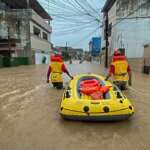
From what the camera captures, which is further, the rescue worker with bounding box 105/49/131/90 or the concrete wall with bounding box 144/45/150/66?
the concrete wall with bounding box 144/45/150/66

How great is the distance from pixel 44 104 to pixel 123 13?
104ft

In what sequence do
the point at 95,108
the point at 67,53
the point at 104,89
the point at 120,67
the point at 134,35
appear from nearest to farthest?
1. the point at 95,108
2. the point at 104,89
3. the point at 120,67
4. the point at 134,35
5. the point at 67,53

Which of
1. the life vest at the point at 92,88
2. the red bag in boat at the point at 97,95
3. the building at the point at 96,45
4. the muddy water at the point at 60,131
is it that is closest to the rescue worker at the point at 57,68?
the muddy water at the point at 60,131

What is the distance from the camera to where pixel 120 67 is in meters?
12.1

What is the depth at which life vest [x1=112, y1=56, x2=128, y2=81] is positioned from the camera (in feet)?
39.3

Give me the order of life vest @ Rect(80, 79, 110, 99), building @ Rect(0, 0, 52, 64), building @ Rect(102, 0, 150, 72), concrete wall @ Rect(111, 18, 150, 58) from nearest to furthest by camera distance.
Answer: life vest @ Rect(80, 79, 110, 99) → building @ Rect(102, 0, 150, 72) → concrete wall @ Rect(111, 18, 150, 58) → building @ Rect(0, 0, 52, 64)

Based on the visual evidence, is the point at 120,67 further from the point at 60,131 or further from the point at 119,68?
the point at 60,131

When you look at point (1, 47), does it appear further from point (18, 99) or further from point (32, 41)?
point (18, 99)

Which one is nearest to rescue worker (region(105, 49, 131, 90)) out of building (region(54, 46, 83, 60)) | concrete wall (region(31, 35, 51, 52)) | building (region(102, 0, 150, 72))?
building (region(102, 0, 150, 72))

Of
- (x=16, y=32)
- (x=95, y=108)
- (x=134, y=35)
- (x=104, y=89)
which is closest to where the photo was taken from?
(x=95, y=108)

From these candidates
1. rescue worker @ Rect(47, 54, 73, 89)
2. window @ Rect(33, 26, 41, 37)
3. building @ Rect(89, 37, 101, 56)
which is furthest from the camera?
building @ Rect(89, 37, 101, 56)

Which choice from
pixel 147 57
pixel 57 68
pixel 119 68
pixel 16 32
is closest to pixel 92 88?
pixel 119 68

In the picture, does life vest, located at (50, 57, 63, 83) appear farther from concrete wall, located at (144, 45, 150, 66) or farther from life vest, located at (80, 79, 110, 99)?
concrete wall, located at (144, 45, 150, 66)

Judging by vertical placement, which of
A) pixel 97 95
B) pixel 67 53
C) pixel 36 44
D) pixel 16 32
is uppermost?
pixel 16 32
